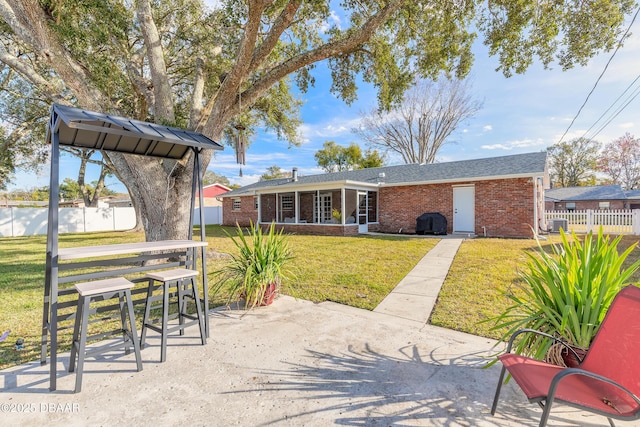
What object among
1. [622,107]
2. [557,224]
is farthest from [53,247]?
[622,107]

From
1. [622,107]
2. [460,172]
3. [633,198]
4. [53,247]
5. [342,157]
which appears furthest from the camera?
[342,157]

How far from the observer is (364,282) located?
5680mm

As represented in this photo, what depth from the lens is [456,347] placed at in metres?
3.08

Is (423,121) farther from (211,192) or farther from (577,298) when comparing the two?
(211,192)

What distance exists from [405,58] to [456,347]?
27.4 feet

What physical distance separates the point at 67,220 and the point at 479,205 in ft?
78.6

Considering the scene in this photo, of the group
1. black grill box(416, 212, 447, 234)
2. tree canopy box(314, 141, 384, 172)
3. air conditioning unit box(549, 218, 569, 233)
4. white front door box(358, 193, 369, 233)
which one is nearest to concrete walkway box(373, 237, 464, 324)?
black grill box(416, 212, 447, 234)

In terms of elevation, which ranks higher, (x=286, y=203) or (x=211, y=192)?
(x=211, y=192)

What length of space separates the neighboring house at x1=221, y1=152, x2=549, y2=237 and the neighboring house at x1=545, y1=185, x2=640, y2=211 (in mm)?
17716

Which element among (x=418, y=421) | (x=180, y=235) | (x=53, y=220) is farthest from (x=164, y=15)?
(x=418, y=421)

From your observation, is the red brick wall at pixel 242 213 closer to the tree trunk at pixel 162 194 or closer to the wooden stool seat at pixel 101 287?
the tree trunk at pixel 162 194

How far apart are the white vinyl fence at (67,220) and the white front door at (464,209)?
1988 centimetres

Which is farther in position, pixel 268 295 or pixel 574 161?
pixel 574 161

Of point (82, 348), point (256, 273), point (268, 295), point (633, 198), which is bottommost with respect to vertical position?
point (268, 295)
